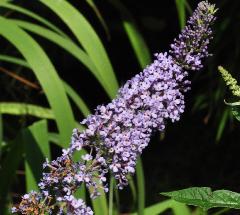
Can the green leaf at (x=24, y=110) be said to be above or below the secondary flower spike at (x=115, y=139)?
above

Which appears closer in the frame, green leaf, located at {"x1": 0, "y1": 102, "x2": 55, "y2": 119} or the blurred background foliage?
the blurred background foliage

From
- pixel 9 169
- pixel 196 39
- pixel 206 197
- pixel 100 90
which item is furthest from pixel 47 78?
pixel 100 90

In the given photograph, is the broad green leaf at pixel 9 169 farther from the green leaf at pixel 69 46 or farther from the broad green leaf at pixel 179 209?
the broad green leaf at pixel 179 209

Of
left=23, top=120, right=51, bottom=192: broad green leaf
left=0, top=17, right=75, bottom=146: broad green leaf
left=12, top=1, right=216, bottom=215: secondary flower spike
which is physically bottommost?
left=12, top=1, right=216, bottom=215: secondary flower spike

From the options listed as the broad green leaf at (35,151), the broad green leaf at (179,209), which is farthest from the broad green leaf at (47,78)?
the broad green leaf at (179,209)

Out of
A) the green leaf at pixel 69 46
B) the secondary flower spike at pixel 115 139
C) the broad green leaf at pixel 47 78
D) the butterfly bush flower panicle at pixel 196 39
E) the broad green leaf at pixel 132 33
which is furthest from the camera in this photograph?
the broad green leaf at pixel 132 33

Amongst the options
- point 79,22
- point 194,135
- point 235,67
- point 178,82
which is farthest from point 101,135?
point 194,135

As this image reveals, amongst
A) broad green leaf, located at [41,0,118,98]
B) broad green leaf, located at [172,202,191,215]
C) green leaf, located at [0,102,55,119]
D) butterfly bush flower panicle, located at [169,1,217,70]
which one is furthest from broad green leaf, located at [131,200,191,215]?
butterfly bush flower panicle, located at [169,1,217,70]

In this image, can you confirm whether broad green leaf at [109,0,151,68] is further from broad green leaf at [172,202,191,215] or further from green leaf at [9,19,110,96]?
broad green leaf at [172,202,191,215]
